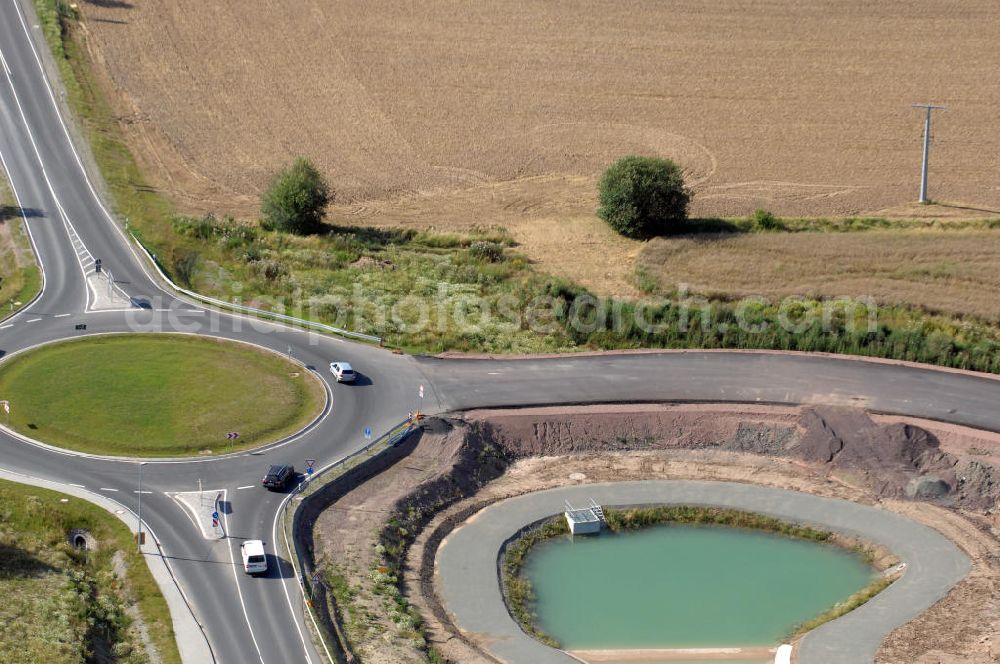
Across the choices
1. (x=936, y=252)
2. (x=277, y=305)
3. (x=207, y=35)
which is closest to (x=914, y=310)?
(x=936, y=252)

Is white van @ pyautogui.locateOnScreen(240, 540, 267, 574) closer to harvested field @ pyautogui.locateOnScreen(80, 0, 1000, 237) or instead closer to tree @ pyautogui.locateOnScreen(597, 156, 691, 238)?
harvested field @ pyautogui.locateOnScreen(80, 0, 1000, 237)

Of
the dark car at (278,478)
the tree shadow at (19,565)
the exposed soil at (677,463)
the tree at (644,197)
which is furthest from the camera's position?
the tree at (644,197)

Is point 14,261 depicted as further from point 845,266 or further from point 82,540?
point 845,266

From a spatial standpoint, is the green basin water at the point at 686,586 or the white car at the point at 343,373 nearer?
the green basin water at the point at 686,586

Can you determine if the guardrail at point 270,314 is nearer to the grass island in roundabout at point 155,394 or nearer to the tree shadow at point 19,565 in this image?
the grass island in roundabout at point 155,394

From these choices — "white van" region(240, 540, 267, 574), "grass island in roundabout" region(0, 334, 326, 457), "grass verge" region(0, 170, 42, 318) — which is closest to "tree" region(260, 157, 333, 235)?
"grass island in roundabout" region(0, 334, 326, 457)

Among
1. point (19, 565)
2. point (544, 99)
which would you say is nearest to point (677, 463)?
point (19, 565)

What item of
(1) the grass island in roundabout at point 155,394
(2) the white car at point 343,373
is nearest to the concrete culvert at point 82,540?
(1) the grass island in roundabout at point 155,394
